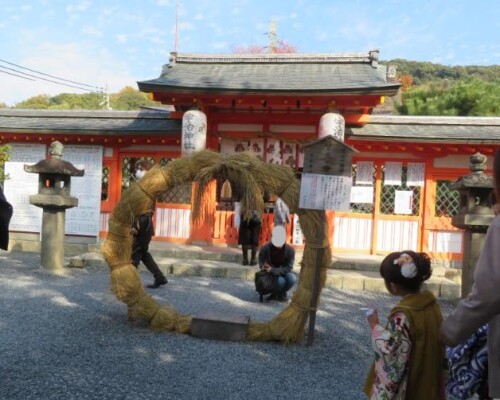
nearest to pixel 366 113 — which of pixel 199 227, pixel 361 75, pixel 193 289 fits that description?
pixel 361 75

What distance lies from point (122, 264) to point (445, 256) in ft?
24.3

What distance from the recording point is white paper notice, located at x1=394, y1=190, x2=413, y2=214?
31.8 feet

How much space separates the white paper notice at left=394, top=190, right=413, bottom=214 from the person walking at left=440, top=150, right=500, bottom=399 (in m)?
8.18

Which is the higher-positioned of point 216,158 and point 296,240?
point 216,158

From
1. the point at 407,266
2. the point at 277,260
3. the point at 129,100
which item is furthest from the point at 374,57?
the point at 129,100

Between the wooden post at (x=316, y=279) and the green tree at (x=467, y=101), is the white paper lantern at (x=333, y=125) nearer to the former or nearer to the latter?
the wooden post at (x=316, y=279)

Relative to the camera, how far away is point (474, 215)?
667 cm

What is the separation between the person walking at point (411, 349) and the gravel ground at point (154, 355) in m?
1.23

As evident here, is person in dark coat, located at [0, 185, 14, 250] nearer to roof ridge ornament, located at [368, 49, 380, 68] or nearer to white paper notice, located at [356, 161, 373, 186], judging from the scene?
white paper notice, located at [356, 161, 373, 186]

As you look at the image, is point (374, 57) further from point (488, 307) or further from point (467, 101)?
point (467, 101)

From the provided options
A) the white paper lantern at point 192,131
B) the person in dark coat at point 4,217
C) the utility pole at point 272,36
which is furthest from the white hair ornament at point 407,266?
the utility pole at point 272,36

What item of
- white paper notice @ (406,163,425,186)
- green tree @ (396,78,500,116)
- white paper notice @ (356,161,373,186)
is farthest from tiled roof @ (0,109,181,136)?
green tree @ (396,78,500,116)

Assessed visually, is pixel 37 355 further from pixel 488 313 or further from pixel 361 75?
pixel 361 75

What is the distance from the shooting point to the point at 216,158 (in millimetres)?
4656
